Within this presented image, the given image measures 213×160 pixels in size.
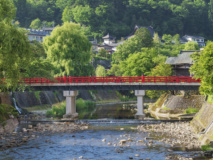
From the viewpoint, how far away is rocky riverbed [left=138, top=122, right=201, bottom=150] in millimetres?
35812

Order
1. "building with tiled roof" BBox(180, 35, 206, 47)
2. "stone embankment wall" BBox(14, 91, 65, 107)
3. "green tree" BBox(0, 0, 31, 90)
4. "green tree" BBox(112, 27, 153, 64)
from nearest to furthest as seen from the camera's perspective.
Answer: "green tree" BBox(0, 0, 31, 90) < "stone embankment wall" BBox(14, 91, 65, 107) < "green tree" BBox(112, 27, 153, 64) < "building with tiled roof" BBox(180, 35, 206, 47)

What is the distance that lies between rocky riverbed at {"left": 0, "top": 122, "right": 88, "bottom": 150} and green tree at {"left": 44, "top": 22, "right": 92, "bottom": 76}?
68.5 ft

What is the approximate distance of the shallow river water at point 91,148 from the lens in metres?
32.0

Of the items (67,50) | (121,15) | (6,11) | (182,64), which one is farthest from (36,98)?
(121,15)

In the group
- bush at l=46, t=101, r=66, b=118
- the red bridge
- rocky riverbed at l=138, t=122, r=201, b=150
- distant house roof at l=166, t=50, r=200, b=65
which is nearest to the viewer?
rocky riverbed at l=138, t=122, r=201, b=150

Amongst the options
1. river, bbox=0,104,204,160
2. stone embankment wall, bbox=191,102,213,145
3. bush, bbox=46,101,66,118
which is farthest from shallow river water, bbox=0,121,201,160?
bush, bbox=46,101,66,118

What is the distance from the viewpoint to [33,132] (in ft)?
146

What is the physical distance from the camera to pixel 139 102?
57.9 meters

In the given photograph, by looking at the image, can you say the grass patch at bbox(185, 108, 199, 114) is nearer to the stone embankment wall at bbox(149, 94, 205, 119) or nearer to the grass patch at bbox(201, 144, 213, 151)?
the stone embankment wall at bbox(149, 94, 205, 119)

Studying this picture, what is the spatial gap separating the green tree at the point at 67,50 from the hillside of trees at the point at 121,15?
85.1m

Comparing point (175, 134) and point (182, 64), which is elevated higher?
point (182, 64)

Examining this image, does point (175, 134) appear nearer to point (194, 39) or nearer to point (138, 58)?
point (138, 58)

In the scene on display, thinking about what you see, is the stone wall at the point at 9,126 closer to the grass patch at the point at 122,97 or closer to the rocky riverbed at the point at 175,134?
the rocky riverbed at the point at 175,134

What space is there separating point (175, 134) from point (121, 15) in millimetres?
144523
